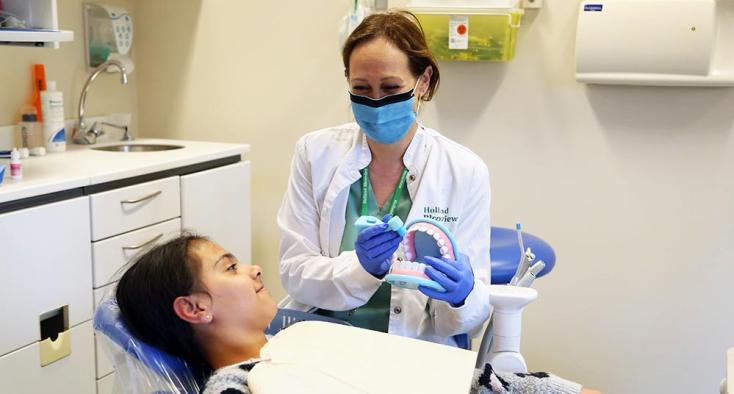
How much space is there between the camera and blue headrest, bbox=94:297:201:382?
1.20m

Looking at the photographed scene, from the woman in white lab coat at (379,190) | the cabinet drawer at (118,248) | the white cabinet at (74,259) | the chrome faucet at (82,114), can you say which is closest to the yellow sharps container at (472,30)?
the woman in white lab coat at (379,190)

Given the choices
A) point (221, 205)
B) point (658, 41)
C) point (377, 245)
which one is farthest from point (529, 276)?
point (221, 205)

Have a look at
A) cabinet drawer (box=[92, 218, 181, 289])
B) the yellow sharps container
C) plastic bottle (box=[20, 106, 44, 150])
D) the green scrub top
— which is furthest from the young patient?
plastic bottle (box=[20, 106, 44, 150])

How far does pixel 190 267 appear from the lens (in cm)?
136

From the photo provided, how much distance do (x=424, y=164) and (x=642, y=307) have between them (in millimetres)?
1309

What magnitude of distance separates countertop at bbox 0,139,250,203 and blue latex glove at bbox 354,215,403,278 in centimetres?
102

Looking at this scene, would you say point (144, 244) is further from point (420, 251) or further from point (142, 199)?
point (420, 251)

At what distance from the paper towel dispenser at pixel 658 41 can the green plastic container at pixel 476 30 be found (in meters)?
0.23

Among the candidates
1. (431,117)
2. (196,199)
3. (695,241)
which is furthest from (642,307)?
(196,199)

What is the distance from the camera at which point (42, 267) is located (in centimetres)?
198

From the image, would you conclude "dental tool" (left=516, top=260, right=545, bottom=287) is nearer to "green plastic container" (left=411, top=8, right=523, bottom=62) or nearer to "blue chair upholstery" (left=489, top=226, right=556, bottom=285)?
"blue chair upholstery" (left=489, top=226, right=556, bottom=285)

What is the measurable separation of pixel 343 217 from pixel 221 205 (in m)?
1.17

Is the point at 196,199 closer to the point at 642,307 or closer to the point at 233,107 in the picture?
the point at 233,107

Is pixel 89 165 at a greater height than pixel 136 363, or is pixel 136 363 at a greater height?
pixel 89 165
